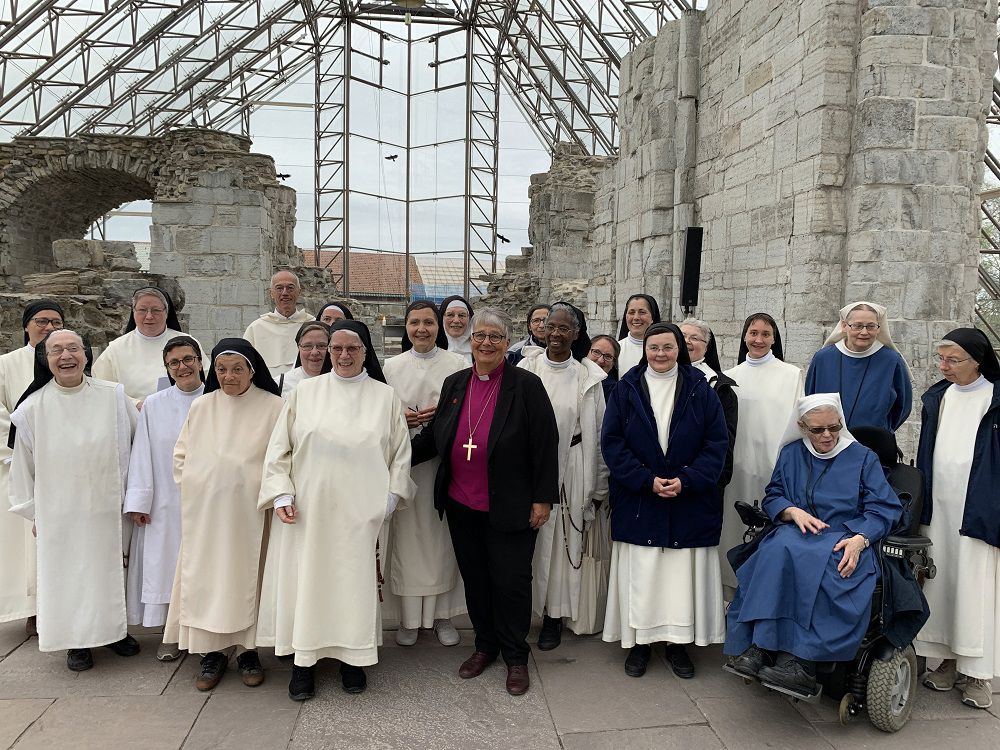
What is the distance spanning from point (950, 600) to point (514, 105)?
834 inches

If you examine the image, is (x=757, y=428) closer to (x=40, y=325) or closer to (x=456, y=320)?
(x=456, y=320)

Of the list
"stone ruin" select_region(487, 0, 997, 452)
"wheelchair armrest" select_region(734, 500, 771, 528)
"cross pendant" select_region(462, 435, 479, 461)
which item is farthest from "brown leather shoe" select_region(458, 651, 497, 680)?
"stone ruin" select_region(487, 0, 997, 452)

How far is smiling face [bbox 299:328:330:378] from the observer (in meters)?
3.89

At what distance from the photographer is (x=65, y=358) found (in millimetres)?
3592

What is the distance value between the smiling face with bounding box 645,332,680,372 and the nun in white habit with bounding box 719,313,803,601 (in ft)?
2.50

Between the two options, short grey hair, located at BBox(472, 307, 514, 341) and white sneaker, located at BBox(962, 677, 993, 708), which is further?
short grey hair, located at BBox(472, 307, 514, 341)

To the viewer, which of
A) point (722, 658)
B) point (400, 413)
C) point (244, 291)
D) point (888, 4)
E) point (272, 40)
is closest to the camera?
point (400, 413)

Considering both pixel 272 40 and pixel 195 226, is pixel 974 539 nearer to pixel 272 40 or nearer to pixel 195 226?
pixel 195 226

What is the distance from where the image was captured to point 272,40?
21109mm

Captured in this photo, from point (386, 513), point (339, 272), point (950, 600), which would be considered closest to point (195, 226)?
point (386, 513)

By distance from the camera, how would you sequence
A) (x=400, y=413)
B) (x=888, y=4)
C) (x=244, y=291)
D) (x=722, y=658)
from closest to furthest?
(x=400, y=413) < (x=722, y=658) < (x=888, y=4) < (x=244, y=291)

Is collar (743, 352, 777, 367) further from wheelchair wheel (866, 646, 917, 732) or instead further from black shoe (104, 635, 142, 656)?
black shoe (104, 635, 142, 656)

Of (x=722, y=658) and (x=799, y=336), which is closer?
(x=722, y=658)

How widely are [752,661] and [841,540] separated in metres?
0.66
